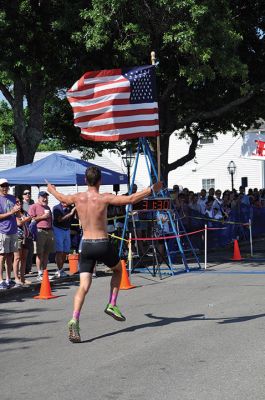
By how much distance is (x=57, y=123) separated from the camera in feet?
92.3

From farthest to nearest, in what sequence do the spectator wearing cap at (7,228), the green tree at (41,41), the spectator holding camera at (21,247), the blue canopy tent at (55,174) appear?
1. the blue canopy tent at (55,174)
2. the green tree at (41,41)
3. the spectator holding camera at (21,247)
4. the spectator wearing cap at (7,228)

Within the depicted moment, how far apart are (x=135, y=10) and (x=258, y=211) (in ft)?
36.9

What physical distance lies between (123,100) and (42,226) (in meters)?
3.04

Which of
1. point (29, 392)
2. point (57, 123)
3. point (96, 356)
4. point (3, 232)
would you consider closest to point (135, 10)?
point (3, 232)

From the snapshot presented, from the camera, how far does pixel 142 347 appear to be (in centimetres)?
726

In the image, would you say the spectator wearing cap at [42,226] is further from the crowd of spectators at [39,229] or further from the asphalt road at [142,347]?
the asphalt road at [142,347]

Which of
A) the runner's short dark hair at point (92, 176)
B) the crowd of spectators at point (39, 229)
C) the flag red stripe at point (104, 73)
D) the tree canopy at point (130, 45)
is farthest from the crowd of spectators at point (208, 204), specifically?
the runner's short dark hair at point (92, 176)

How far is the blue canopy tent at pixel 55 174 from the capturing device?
17.0 metres

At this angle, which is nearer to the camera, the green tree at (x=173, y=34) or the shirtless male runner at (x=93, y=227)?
the shirtless male runner at (x=93, y=227)

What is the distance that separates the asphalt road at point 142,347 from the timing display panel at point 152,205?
2.11 m

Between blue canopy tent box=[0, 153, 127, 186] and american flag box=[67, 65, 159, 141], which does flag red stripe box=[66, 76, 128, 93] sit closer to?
american flag box=[67, 65, 159, 141]

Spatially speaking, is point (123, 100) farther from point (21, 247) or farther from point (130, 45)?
point (21, 247)

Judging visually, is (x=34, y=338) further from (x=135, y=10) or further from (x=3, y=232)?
(x=135, y=10)

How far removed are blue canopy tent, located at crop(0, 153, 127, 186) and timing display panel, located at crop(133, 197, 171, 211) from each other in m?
3.69
